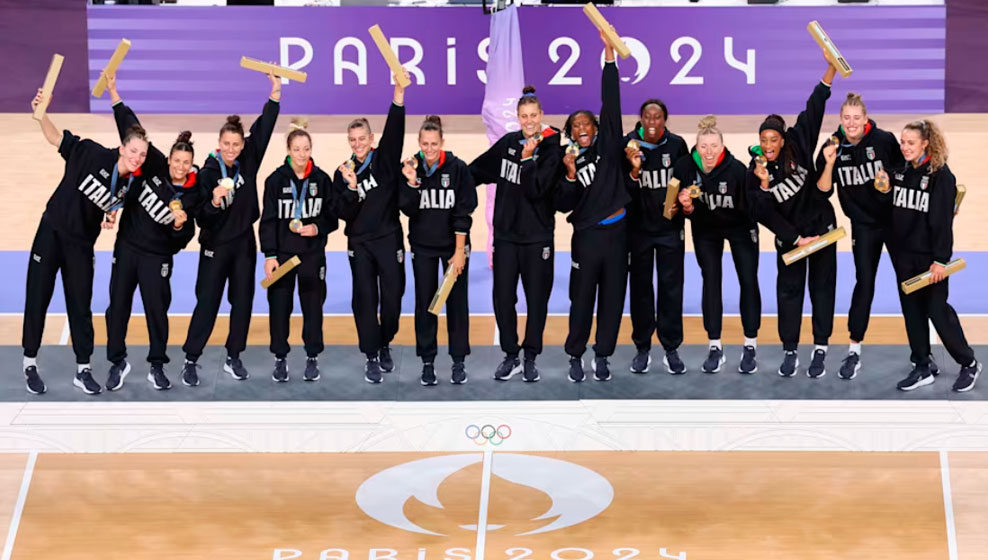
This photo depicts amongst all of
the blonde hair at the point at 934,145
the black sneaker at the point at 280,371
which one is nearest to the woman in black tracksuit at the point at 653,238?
the blonde hair at the point at 934,145

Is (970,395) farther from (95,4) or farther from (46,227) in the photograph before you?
(95,4)

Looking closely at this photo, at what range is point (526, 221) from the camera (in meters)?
9.20

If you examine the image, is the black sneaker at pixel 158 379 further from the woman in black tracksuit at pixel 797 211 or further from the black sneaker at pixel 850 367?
the black sneaker at pixel 850 367

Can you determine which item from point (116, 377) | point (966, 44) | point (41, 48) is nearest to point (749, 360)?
point (116, 377)

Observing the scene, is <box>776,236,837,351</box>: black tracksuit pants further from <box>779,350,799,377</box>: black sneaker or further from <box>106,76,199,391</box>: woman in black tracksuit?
<box>106,76,199,391</box>: woman in black tracksuit

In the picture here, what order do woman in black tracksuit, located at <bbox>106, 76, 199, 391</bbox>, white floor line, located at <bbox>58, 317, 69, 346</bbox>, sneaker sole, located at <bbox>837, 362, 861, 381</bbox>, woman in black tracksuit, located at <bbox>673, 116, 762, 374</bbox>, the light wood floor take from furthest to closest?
the light wood floor
white floor line, located at <bbox>58, 317, 69, 346</bbox>
sneaker sole, located at <bbox>837, 362, 861, 381</bbox>
woman in black tracksuit, located at <bbox>673, 116, 762, 374</bbox>
woman in black tracksuit, located at <bbox>106, 76, 199, 391</bbox>

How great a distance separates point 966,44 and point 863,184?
819cm

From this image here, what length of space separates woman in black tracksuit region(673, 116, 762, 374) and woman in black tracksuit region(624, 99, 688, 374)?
0.13m

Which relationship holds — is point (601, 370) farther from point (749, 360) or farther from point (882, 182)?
point (882, 182)

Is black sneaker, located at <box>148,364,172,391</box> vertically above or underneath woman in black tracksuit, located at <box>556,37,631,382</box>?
underneath

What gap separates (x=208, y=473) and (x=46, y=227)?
6.86 ft

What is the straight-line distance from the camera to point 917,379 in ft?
30.3

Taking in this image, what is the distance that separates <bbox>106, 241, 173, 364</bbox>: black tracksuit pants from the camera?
Answer: 355 inches

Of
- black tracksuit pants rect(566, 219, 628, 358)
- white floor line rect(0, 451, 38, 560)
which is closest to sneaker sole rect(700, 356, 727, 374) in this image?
black tracksuit pants rect(566, 219, 628, 358)
